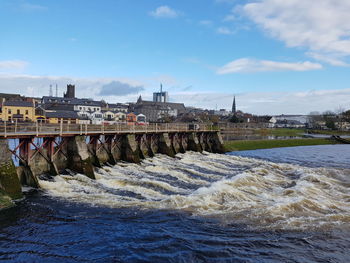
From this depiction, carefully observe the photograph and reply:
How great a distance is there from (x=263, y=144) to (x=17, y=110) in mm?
71783

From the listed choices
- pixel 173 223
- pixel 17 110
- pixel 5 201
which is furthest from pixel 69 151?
pixel 17 110

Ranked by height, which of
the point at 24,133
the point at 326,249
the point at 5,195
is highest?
the point at 24,133

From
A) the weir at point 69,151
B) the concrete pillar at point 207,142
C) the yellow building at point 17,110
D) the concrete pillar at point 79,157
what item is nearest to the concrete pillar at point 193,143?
the concrete pillar at point 207,142

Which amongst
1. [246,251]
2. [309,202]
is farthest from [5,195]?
[309,202]

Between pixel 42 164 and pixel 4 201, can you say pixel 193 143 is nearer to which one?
pixel 42 164

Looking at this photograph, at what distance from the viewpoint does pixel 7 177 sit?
19719 mm

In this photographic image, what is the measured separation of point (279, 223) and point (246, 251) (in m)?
4.27

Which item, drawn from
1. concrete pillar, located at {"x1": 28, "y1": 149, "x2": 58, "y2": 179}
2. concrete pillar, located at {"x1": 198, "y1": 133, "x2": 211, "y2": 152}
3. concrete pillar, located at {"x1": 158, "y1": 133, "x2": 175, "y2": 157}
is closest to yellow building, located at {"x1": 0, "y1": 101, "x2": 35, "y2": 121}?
concrete pillar, located at {"x1": 198, "y1": 133, "x2": 211, "y2": 152}

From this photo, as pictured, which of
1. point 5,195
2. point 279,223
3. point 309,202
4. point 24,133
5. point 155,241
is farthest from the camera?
point 24,133

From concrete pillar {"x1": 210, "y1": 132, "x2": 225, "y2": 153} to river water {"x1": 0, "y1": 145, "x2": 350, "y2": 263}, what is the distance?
3564 centimetres

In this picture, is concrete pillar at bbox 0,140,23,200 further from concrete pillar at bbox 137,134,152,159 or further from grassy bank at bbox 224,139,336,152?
grassy bank at bbox 224,139,336,152

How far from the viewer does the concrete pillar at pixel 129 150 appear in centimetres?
3781

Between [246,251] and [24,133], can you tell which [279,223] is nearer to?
[246,251]

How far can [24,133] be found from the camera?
78.8ft
